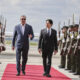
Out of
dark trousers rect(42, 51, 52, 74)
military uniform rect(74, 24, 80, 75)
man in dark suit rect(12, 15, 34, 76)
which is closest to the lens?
dark trousers rect(42, 51, 52, 74)

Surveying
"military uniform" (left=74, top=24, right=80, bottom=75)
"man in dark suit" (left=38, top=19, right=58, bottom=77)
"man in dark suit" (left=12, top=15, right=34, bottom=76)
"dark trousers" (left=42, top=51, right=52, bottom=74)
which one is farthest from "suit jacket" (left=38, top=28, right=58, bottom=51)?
"military uniform" (left=74, top=24, right=80, bottom=75)

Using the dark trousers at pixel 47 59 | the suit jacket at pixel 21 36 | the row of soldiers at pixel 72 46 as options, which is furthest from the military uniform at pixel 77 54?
the suit jacket at pixel 21 36

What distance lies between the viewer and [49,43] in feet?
39.8

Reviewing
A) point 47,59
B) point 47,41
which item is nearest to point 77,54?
point 47,59

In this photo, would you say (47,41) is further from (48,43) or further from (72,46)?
(72,46)

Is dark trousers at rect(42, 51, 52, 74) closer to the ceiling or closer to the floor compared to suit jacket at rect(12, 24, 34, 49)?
closer to the floor

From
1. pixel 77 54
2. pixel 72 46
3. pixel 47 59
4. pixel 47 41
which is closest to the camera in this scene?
pixel 47 41

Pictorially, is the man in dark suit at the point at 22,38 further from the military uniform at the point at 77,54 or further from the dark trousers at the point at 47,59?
the military uniform at the point at 77,54

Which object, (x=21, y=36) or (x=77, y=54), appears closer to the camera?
(x=21, y=36)

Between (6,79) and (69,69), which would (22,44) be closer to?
(6,79)

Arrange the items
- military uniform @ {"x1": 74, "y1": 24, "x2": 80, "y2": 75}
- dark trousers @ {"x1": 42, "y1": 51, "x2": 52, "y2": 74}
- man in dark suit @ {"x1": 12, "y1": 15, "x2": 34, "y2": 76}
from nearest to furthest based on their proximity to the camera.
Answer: dark trousers @ {"x1": 42, "y1": 51, "x2": 52, "y2": 74} → man in dark suit @ {"x1": 12, "y1": 15, "x2": 34, "y2": 76} → military uniform @ {"x1": 74, "y1": 24, "x2": 80, "y2": 75}

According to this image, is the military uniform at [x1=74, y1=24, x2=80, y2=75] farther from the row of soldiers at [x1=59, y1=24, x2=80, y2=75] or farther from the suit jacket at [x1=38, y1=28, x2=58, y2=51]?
the suit jacket at [x1=38, y1=28, x2=58, y2=51]

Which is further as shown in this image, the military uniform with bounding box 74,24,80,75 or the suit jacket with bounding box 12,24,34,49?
the military uniform with bounding box 74,24,80,75

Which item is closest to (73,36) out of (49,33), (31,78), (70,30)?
(70,30)
